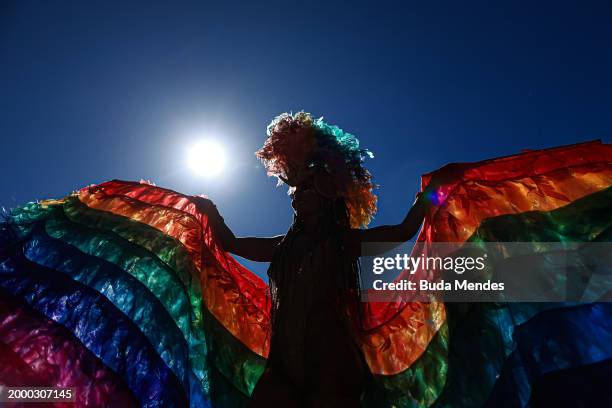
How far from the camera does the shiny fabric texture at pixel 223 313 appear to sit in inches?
96.2

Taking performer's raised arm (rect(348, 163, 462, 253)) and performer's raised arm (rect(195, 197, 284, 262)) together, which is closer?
performer's raised arm (rect(348, 163, 462, 253))

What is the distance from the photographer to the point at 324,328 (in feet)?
8.27

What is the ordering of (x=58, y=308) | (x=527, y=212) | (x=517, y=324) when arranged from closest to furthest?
(x=517, y=324)
(x=527, y=212)
(x=58, y=308)

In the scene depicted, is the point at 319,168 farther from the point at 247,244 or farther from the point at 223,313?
the point at 223,313

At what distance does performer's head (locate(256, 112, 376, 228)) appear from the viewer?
10.3ft

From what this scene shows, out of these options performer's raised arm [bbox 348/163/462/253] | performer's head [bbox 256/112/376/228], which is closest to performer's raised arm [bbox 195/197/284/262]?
performer's head [bbox 256/112/376/228]

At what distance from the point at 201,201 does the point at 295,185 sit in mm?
678

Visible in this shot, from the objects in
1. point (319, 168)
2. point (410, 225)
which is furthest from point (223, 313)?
point (410, 225)

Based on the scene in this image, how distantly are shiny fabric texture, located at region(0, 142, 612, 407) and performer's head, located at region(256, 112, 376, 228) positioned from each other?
53 centimetres

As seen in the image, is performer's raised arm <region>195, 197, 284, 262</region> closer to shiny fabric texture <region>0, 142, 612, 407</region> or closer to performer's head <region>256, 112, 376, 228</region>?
shiny fabric texture <region>0, 142, 612, 407</region>

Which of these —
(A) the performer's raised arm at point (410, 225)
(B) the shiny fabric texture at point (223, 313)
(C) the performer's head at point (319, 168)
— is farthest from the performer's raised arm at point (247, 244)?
(A) the performer's raised arm at point (410, 225)

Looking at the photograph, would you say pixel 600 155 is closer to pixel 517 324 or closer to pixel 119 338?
pixel 517 324

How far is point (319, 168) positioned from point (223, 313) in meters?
1.13

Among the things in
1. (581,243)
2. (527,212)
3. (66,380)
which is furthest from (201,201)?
(581,243)
